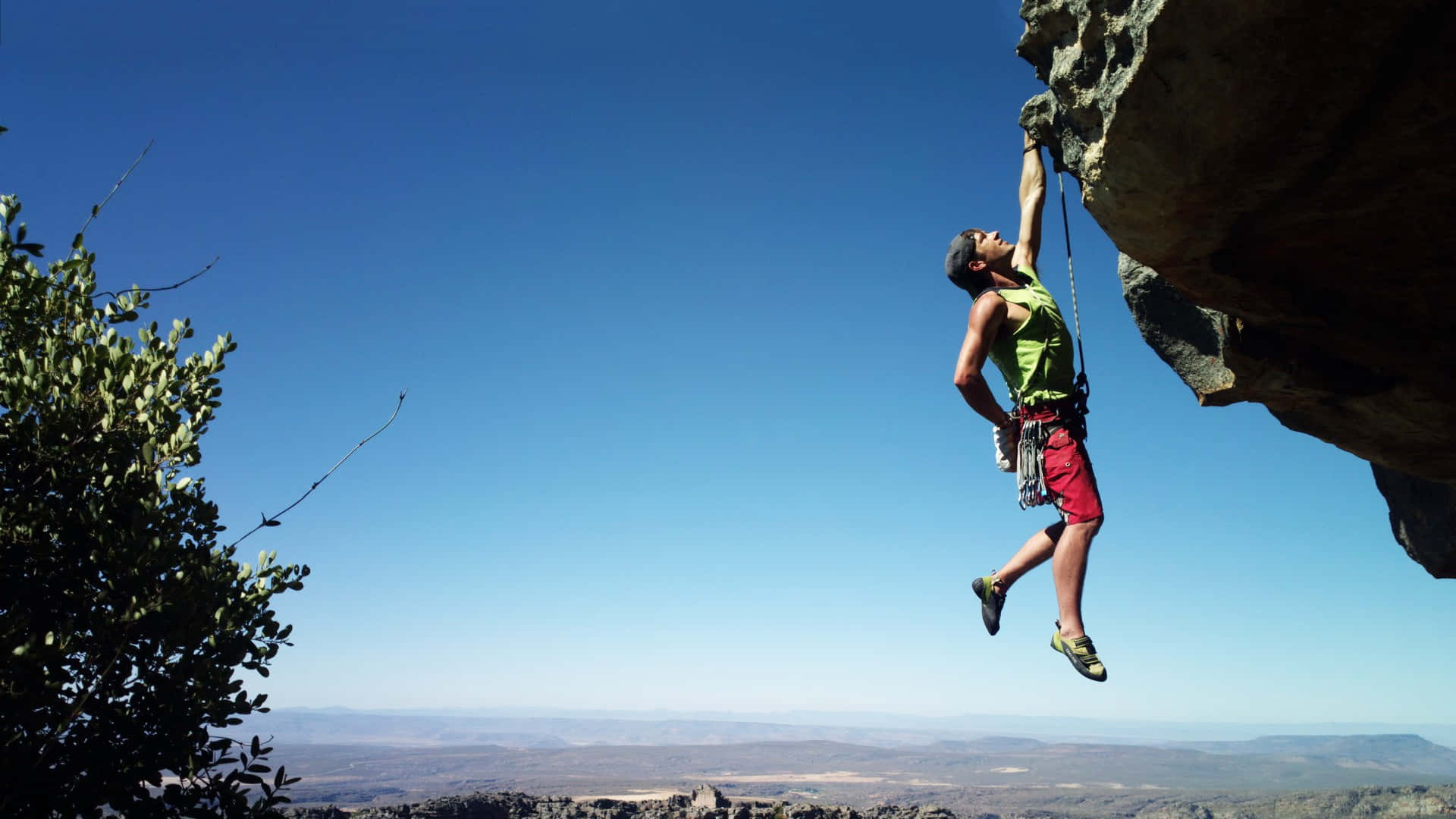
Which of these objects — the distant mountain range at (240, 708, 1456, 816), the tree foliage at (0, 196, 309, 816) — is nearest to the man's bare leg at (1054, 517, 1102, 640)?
the tree foliage at (0, 196, 309, 816)

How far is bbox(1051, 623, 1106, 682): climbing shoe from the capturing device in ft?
12.9

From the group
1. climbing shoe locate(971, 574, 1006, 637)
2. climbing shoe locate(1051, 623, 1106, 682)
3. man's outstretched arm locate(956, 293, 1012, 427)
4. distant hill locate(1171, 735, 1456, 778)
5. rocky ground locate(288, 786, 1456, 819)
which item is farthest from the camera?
distant hill locate(1171, 735, 1456, 778)

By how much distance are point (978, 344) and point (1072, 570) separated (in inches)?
47.5

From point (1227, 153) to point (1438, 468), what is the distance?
4.74 meters

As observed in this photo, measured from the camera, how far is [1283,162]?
11.0 ft

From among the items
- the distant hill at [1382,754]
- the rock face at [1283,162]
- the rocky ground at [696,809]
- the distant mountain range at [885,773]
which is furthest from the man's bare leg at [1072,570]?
the distant hill at [1382,754]

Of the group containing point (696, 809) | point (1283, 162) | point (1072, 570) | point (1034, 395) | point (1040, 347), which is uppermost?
point (1283, 162)

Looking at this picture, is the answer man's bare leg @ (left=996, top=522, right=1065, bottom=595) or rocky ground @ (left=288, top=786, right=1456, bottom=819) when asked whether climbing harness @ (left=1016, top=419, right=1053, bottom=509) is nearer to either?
man's bare leg @ (left=996, top=522, right=1065, bottom=595)

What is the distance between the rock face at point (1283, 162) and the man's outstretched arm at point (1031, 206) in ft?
1.12

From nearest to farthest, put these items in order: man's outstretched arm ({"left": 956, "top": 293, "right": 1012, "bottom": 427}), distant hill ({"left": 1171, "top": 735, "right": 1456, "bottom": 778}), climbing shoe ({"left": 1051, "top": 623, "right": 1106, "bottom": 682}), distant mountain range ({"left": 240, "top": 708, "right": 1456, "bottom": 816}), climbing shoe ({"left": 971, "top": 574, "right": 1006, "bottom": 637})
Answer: climbing shoe ({"left": 1051, "top": 623, "right": 1106, "bottom": 682}) → man's outstretched arm ({"left": 956, "top": 293, "right": 1012, "bottom": 427}) → climbing shoe ({"left": 971, "top": 574, "right": 1006, "bottom": 637}) → distant mountain range ({"left": 240, "top": 708, "right": 1456, "bottom": 816}) → distant hill ({"left": 1171, "top": 735, "right": 1456, "bottom": 778})

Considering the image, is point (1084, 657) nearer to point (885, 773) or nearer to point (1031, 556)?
point (1031, 556)

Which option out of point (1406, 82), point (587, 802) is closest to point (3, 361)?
point (1406, 82)

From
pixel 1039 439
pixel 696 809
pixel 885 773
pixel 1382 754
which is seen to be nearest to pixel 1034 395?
pixel 1039 439

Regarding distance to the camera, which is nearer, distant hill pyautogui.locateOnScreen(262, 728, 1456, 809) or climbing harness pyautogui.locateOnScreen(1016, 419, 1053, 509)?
climbing harness pyautogui.locateOnScreen(1016, 419, 1053, 509)
